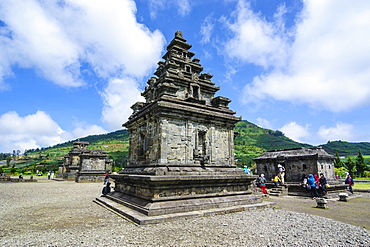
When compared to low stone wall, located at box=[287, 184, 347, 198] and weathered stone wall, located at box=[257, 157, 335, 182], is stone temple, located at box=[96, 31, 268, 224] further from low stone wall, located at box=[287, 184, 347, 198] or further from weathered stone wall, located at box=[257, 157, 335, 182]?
weathered stone wall, located at box=[257, 157, 335, 182]

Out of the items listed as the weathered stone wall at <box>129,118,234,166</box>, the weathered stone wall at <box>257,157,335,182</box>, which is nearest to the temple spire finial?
the weathered stone wall at <box>129,118,234,166</box>

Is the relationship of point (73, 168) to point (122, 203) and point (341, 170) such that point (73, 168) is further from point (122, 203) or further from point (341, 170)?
point (341, 170)

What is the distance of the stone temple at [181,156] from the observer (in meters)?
9.78

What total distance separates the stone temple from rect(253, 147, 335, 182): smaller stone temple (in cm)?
1335

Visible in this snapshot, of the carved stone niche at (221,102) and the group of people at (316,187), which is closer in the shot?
the carved stone niche at (221,102)

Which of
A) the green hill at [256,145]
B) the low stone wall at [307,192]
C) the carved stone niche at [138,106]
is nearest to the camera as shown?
the carved stone niche at [138,106]

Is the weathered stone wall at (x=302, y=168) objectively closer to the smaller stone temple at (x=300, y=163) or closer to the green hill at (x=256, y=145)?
the smaller stone temple at (x=300, y=163)

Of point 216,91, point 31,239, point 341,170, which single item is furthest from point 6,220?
point 341,170

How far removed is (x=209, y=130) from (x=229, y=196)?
13.4 feet

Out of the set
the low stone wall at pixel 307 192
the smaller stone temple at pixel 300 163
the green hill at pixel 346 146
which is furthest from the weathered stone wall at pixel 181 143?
the green hill at pixel 346 146

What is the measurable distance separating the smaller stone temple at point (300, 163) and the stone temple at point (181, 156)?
13.4 metres

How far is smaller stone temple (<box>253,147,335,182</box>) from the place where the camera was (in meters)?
22.5

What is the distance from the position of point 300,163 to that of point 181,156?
1757 cm

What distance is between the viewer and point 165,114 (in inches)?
464
